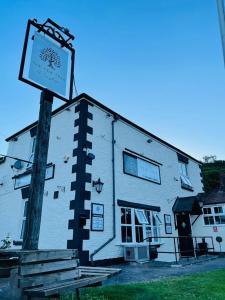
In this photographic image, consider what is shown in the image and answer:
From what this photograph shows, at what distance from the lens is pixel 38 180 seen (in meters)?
4.46

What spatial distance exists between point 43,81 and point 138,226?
8.29 m

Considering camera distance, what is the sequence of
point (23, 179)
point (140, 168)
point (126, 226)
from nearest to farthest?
1. point (126, 226)
2. point (23, 179)
3. point (140, 168)

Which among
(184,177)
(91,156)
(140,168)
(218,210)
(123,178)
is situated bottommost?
(218,210)

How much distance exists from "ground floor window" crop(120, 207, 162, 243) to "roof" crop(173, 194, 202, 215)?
92.6 inches

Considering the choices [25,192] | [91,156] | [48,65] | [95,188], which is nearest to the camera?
[48,65]

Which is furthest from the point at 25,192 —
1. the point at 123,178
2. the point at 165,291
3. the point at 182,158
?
the point at 182,158

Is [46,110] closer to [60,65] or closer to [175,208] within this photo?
[60,65]

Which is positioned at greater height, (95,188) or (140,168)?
(140,168)

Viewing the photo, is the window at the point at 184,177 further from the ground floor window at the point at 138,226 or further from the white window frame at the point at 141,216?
the white window frame at the point at 141,216

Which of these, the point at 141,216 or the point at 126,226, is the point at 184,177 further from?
the point at 126,226

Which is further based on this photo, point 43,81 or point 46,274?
point 43,81

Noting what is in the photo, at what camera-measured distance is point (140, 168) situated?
1258 centimetres

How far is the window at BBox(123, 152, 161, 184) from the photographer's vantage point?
1184 centimetres

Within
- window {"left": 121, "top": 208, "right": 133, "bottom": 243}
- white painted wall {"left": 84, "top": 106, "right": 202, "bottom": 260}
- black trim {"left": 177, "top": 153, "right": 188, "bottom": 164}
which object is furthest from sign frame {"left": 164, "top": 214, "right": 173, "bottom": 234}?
black trim {"left": 177, "top": 153, "right": 188, "bottom": 164}
